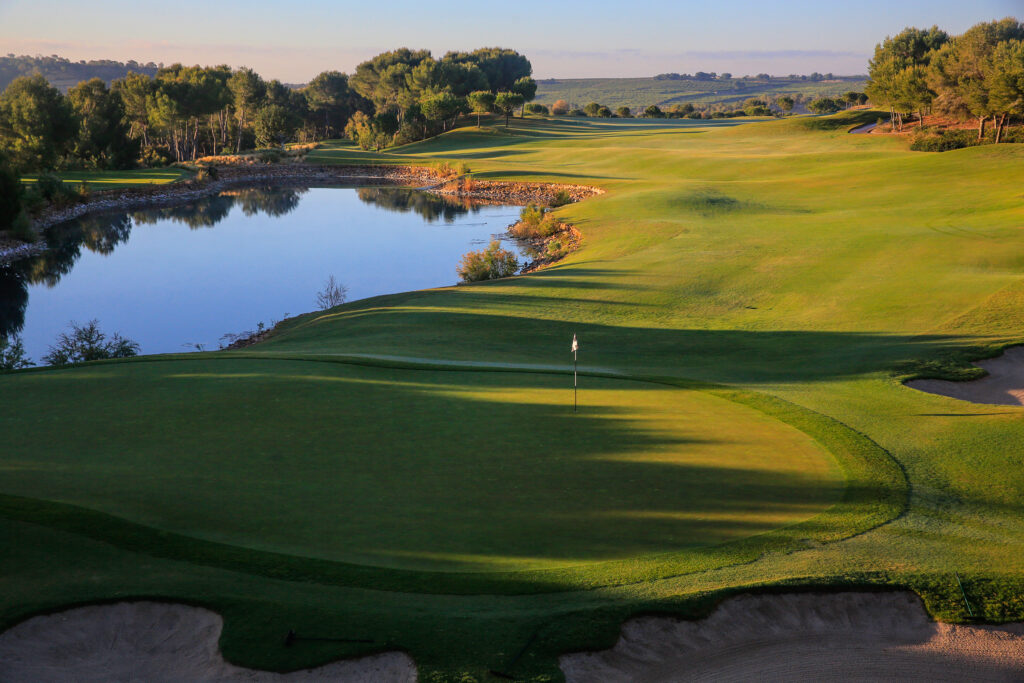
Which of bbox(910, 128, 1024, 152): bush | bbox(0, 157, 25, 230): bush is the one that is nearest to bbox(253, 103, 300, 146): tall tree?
bbox(0, 157, 25, 230): bush

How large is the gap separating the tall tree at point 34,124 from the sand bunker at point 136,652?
7345cm

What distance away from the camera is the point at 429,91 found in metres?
122

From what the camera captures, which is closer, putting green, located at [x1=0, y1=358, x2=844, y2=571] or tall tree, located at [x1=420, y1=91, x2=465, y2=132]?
putting green, located at [x1=0, y1=358, x2=844, y2=571]

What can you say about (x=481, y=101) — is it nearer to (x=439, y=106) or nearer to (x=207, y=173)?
(x=439, y=106)

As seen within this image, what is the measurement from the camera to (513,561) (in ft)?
25.6

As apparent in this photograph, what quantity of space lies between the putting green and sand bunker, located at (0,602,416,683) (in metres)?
1.15

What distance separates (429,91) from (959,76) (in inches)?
3115

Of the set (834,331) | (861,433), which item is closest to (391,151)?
(834,331)

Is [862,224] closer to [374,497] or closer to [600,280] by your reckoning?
[600,280]

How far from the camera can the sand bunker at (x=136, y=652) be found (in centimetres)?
642

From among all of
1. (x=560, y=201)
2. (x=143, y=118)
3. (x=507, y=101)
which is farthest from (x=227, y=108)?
(x=560, y=201)

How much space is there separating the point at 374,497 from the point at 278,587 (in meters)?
1.88

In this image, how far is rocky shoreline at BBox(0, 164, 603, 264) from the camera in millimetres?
59781

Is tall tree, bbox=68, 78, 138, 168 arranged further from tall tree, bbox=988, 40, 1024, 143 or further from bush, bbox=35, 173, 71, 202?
tall tree, bbox=988, 40, 1024, 143
